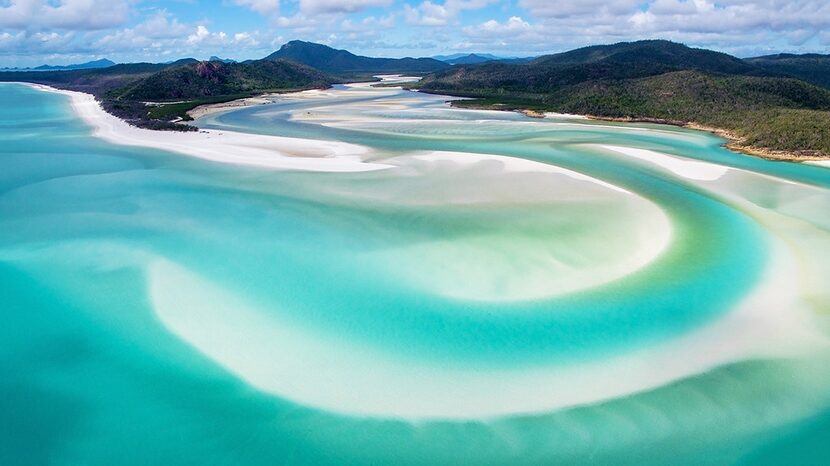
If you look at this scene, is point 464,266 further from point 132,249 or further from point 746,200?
point 746,200

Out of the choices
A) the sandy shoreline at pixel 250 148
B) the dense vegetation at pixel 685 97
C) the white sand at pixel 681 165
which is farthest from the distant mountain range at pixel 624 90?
the white sand at pixel 681 165

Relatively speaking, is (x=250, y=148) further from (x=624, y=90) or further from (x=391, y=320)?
(x=624, y=90)

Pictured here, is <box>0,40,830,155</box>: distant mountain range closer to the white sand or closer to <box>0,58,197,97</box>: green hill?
<box>0,58,197,97</box>: green hill

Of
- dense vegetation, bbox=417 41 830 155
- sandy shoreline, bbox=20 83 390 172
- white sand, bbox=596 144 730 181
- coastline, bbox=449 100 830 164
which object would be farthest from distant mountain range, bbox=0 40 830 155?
white sand, bbox=596 144 730 181

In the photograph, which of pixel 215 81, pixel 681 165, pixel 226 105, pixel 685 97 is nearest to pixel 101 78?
pixel 215 81

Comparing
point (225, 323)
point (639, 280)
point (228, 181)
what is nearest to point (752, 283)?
point (639, 280)
